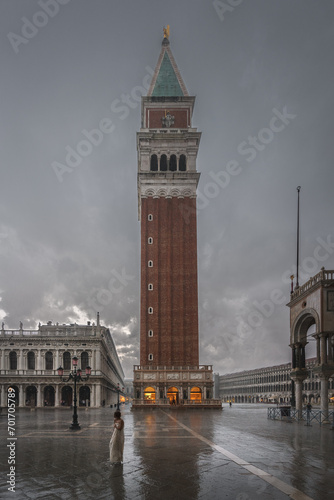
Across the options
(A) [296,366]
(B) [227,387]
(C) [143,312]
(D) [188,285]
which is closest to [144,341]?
(C) [143,312]

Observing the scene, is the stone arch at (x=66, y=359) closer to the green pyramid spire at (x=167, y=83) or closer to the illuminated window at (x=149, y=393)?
the illuminated window at (x=149, y=393)

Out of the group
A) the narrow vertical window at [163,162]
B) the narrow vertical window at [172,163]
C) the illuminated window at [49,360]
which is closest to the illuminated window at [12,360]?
the illuminated window at [49,360]

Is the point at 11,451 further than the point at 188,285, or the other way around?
the point at 188,285

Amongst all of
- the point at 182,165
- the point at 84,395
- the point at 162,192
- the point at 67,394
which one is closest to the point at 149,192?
the point at 162,192

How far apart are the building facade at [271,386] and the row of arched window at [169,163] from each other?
178 feet

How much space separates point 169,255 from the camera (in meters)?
73.1

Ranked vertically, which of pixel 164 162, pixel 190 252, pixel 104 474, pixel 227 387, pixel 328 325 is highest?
pixel 164 162

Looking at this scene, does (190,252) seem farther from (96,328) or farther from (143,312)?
(96,328)

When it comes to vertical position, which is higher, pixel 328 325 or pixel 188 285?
pixel 188 285

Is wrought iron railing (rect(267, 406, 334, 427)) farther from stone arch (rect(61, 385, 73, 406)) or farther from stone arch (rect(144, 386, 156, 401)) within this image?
stone arch (rect(61, 385, 73, 406))

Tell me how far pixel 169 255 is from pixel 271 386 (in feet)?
279

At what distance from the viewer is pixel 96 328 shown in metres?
82.4

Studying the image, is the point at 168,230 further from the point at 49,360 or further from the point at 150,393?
the point at 49,360

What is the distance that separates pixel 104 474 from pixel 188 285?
60019mm
